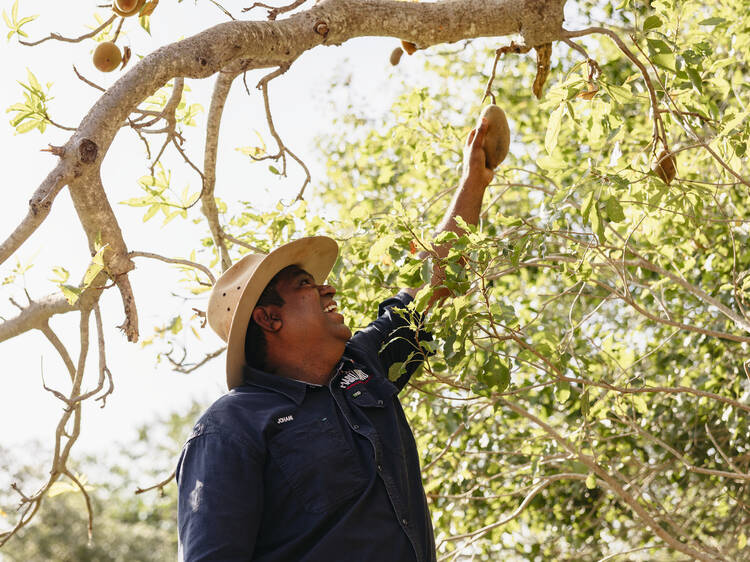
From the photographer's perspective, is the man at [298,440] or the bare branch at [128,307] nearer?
the man at [298,440]

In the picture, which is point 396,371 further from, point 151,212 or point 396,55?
point 396,55

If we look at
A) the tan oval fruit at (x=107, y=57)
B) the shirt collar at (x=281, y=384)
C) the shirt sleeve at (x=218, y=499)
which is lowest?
the shirt sleeve at (x=218, y=499)

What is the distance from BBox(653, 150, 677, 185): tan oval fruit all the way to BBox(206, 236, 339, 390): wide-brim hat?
3.35 ft

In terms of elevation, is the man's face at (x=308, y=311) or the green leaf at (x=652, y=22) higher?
the green leaf at (x=652, y=22)

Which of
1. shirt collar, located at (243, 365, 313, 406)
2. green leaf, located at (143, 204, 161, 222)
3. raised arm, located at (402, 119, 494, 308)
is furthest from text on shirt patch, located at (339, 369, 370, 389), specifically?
green leaf, located at (143, 204, 161, 222)

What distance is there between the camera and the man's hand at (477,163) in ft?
8.58

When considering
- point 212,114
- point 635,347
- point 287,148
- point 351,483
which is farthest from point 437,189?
point 351,483

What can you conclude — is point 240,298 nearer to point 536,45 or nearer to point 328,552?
point 328,552

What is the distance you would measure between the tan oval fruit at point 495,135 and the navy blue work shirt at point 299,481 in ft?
3.12

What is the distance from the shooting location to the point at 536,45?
254 cm

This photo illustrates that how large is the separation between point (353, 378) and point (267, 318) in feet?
1.01

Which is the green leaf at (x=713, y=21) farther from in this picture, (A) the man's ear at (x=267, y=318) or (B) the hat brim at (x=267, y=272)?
(A) the man's ear at (x=267, y=318)

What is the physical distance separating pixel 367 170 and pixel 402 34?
5.08 m

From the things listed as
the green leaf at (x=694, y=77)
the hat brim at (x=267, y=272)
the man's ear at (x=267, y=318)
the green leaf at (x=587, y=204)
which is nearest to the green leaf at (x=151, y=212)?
the hat brim at (x=267, y=272)
